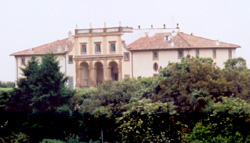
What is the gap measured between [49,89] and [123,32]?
22083mm

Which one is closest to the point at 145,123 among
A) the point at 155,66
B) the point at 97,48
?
the point at 155,66

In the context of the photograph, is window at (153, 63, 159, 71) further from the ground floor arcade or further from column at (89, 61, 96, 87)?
column at (89, 61, 96, 87)

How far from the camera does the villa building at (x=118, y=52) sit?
1681 inches

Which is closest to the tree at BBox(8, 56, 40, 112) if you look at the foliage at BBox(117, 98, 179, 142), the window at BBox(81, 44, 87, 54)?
the foliage at BBox(117, 98, 179, 142)

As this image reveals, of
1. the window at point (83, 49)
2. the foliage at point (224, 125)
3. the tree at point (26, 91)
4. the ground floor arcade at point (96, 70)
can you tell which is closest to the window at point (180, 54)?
the ground floor arcade at point (96, 70)

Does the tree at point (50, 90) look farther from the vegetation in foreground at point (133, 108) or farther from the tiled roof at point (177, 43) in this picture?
the tiled roof at point (177, 43)

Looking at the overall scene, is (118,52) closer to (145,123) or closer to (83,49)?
(83,49)

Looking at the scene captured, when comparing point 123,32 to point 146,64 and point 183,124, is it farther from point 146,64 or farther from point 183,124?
point 183,124

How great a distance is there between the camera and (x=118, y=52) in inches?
1807

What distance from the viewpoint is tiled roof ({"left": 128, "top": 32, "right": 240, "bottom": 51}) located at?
42.7 m

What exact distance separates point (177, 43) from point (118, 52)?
540 centimetres

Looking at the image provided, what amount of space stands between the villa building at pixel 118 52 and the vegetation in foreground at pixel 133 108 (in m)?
16.1

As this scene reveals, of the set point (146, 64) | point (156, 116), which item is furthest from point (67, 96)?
point (146, 64)

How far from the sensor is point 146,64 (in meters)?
43.1
